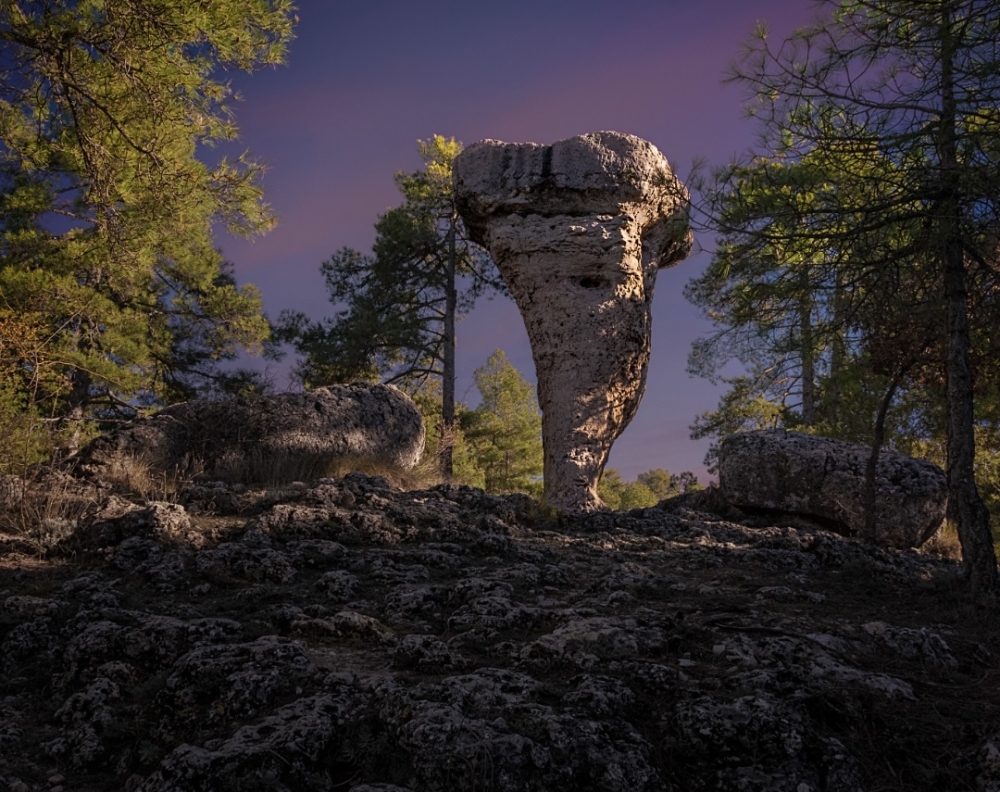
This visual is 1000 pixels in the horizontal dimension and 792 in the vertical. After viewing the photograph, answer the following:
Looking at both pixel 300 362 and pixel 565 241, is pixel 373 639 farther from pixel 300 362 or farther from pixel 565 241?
pixel 300 362

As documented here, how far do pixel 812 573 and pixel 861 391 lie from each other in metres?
10.3

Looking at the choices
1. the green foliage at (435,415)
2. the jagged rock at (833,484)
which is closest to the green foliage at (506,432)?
the green foliage at (435,415)

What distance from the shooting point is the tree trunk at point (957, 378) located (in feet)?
21.3

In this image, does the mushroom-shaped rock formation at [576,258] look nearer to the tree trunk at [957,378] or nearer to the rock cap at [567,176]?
the rock cap at [567,176]

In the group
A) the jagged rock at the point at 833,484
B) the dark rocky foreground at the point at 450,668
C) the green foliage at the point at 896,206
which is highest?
the green foliage at the point at 896,206

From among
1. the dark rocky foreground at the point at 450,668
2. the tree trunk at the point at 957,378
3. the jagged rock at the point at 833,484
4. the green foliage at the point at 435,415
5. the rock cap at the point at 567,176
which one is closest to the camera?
the dark rocky foreground at the point at 450,668

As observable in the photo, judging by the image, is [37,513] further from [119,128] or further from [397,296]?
[397,296]

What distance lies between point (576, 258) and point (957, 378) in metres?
6.52

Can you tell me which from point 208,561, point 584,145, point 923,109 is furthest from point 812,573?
point 584,145

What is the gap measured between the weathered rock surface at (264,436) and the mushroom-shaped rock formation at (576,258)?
2700 millimetres

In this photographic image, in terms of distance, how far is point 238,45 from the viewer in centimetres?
844

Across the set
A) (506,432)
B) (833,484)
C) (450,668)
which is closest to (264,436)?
(450,668)

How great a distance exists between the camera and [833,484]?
10422 mm

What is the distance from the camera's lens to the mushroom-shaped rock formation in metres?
12.3
